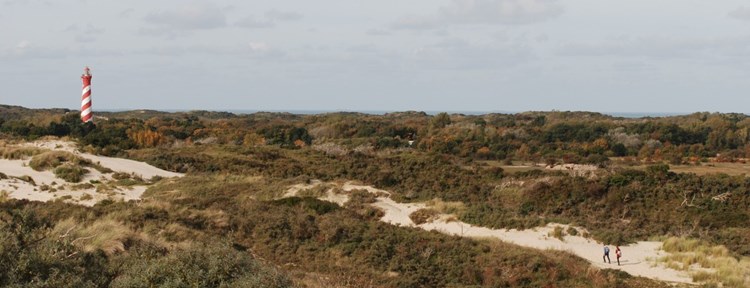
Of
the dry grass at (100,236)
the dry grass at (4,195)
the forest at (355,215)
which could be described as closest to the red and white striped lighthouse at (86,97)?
the forest at (355,215)

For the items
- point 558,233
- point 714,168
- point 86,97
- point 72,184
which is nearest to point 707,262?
point 558,233

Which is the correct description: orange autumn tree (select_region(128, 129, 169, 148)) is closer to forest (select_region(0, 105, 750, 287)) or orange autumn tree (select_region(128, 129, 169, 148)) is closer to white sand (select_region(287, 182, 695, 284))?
forest (select_region(0, 105, 750, 287))

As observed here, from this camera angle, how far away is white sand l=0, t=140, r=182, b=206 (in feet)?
86.8

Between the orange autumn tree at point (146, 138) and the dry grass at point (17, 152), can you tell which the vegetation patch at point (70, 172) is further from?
the orange autumn tree at point (146, 138)

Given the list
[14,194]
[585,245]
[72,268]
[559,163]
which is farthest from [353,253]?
[559,163]

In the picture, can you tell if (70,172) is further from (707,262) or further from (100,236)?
(707,262)

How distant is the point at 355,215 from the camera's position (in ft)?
80.4

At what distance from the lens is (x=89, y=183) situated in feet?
99.4

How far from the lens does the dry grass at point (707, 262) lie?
1630 centimetres

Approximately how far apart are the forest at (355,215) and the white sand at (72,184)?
1567mm

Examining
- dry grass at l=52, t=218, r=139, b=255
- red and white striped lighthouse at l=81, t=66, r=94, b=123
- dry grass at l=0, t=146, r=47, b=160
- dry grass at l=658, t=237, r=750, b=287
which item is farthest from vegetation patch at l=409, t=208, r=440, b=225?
red and white striped lighthouse at l=81, t=66, r=94, b=123

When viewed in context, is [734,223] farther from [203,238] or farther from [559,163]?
[203,238]

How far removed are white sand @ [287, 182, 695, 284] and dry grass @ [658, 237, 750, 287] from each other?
36 centimetres

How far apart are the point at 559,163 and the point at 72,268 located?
3655 cm
